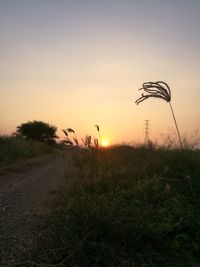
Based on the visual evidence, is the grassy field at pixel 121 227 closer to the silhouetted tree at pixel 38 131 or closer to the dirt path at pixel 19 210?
the dirt path at pixel 19 210

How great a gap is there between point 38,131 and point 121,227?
26.0 m

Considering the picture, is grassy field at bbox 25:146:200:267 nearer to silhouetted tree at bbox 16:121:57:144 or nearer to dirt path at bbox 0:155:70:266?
dirt path at bbox 0:155:70:266

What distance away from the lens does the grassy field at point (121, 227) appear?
3797 millimetres

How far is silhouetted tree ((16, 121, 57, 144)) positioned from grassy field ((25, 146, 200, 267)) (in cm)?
2399

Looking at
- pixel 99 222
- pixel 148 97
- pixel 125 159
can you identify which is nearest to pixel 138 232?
pixel 99 222

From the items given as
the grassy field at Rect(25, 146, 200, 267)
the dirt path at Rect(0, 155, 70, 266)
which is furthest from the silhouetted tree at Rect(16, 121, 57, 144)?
the grassy field at Rect(25, 146, 200, 267)

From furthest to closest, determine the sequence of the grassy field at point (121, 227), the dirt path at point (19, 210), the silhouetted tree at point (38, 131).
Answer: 1. the silhouetted tree at point (38, 131)
2. the dirt path at point (19, 210)
3. the grassy field at point (121, 227)

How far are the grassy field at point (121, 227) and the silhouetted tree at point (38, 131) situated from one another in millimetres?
23990

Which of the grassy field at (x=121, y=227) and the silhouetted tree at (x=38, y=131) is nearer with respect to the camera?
the grassy field at (x=121, y=227)

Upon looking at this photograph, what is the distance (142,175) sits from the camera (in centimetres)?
603

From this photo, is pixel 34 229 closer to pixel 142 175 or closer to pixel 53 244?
pixel 53 244

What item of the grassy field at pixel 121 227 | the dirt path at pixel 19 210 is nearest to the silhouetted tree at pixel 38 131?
the dirt path at pixel 19 210

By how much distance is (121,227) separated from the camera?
13.3ft

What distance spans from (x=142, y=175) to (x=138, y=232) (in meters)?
2.01
